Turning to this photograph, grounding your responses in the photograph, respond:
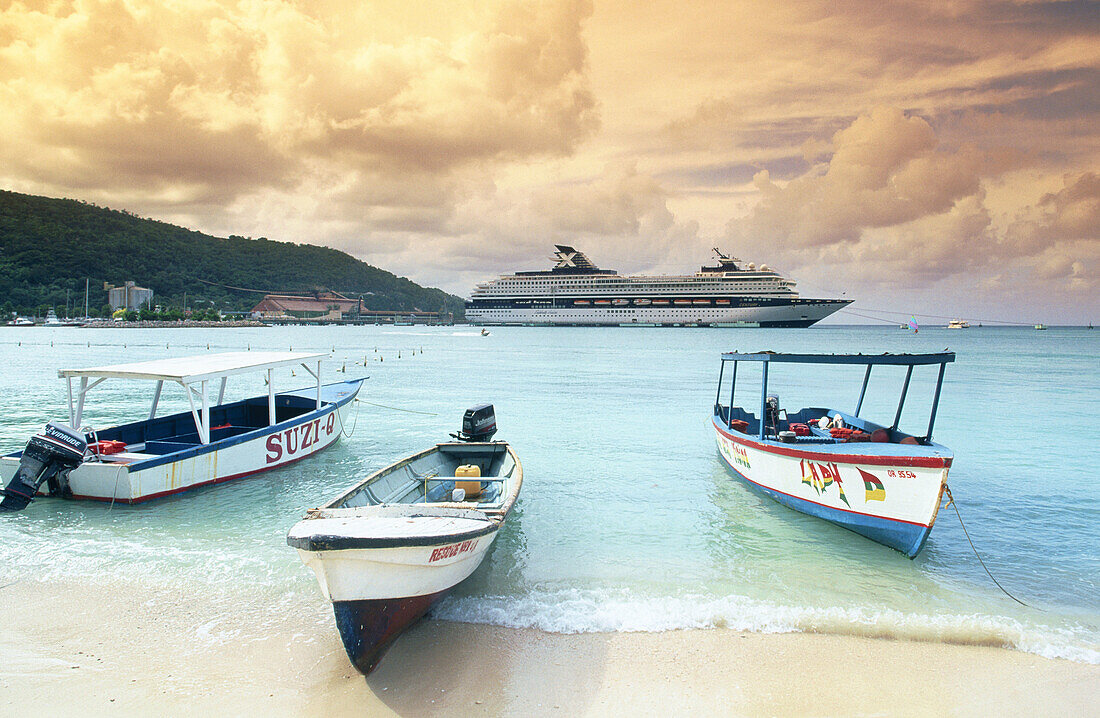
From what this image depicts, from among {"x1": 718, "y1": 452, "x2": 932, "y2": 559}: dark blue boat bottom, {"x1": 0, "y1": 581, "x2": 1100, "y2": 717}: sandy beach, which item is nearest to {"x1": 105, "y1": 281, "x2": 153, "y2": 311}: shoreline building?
{"x1": 0, "y1": 581, "x2": 1100, "y2": 717}: sandy beach

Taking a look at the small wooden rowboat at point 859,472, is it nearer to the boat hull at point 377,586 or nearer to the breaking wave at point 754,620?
the breaking wave at point 754,620

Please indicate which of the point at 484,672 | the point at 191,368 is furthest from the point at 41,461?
the point at 484,672

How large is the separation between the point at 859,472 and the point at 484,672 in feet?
15.8

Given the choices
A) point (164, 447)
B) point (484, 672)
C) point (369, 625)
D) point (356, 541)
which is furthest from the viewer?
point (164, 447)

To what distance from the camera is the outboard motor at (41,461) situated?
770 cm

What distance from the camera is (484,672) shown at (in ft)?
15.3

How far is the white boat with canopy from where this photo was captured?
7793mm

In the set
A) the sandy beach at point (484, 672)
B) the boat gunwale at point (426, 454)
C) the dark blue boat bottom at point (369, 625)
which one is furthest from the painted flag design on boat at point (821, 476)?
the dark blue boat bottom at point (369, 625)

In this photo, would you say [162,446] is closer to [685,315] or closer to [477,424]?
[477,424]

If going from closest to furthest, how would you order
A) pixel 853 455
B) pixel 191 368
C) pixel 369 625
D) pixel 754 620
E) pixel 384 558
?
pixel 384 558 → pixel 369 625 → pixel 754 620 → pixel 853 455 → pixel 191 368

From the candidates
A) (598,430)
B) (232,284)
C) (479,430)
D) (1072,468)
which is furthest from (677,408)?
(232,284)

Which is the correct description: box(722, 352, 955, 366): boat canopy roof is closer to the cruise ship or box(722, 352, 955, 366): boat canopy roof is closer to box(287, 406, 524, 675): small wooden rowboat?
box(287, 406, 524, 675): small wooden rowboat

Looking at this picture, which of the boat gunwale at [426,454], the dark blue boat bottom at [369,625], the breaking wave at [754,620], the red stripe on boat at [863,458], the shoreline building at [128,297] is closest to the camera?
the dark blue boat bottom at [369,625]

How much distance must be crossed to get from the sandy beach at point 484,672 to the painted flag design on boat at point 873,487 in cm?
182
